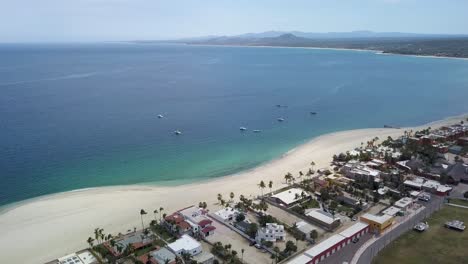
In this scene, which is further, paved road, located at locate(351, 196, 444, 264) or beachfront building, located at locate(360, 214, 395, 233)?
beachfront building, located at locate(360, 214, 395, 233)

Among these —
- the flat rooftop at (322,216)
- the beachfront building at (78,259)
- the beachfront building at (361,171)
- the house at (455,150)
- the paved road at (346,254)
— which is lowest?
the paved road at (346,254)

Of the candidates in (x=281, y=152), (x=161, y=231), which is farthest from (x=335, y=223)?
(x=281, y=152)

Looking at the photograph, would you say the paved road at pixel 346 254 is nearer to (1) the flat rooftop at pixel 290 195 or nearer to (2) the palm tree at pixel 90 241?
(1) the flat rooftop at pixel 290 195

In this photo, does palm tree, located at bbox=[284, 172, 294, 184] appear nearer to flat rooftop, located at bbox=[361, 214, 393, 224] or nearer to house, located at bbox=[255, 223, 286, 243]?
flat rooftop, located at bbox=[361, 214, 393, 224]

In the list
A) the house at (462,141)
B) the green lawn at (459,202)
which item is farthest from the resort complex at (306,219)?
the house at (462,141)

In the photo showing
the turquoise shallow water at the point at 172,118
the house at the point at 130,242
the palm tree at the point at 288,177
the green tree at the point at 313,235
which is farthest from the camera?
the turquoise shallow water at the point at 172,118

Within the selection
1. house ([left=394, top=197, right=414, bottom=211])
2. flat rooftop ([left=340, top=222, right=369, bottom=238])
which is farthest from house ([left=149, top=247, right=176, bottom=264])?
house ([left=394, top=197, right=414, bottom=211])
